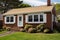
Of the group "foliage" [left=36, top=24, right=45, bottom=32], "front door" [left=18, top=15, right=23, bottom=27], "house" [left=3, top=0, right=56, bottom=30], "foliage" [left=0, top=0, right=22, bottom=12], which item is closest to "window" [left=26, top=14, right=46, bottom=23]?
"house" [left=3, top=0, right=56, bottom=30]

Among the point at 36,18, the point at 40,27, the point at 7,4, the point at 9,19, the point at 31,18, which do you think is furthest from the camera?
the point at 7,4

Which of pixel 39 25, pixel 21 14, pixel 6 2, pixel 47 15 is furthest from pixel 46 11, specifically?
pixel 6 2

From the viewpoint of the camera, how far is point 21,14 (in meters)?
34.4

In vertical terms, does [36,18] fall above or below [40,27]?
above

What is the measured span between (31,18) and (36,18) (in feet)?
3.65

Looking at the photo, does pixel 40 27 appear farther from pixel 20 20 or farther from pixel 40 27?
pixel 20 20

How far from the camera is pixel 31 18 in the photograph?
3303 cm

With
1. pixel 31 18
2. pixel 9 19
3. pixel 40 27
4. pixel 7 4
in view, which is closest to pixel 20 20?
pixel 31 18

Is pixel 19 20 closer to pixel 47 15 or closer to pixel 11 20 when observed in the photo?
pixel 11 20

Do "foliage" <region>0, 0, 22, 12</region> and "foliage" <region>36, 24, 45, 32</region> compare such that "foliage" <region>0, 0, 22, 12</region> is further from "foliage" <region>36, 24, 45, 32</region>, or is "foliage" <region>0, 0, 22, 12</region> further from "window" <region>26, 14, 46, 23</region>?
"foliage" <region>36, 24, 45, 32</region>

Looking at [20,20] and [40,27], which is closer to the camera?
[40,27]

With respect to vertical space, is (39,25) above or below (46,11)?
below

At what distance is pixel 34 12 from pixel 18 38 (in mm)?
9908

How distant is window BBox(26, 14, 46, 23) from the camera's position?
31.6 meters
